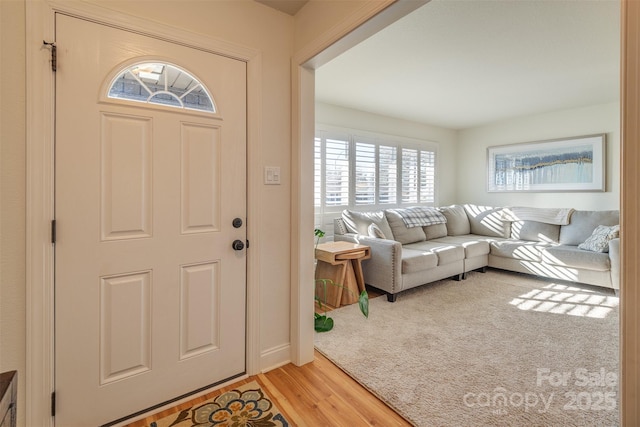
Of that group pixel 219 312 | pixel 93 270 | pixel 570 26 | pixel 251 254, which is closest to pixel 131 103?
pixel 93 270

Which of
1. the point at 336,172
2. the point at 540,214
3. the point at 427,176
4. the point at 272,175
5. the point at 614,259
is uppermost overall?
the point at 427,176

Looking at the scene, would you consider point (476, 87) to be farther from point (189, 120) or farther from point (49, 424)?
point (49, 424)

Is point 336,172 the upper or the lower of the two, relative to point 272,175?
upper

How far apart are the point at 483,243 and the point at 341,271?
2.36 metres

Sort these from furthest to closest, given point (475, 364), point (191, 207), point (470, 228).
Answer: point (470, 228), point (475, 364), point (191, 207)

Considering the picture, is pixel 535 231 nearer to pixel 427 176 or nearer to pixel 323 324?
pixel 427 176

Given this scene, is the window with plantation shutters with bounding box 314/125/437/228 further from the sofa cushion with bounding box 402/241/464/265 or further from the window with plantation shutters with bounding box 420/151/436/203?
the sofa cushion with bounding box 402/241/464/265

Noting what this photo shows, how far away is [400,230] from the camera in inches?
165

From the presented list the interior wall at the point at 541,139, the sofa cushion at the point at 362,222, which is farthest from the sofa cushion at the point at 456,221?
the sofa cushion at the point at 362,222

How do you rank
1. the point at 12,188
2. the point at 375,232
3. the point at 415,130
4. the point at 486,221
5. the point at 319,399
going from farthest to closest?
the point at 415,130 → the point at 486,221 → the point at 375,232 → the point at 319,399 → the point at 12,188

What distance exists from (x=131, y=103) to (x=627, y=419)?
2192 mm

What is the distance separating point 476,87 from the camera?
3561 millimetres

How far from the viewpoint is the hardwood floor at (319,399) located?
1574mm

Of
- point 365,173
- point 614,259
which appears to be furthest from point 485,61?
point 614,259
